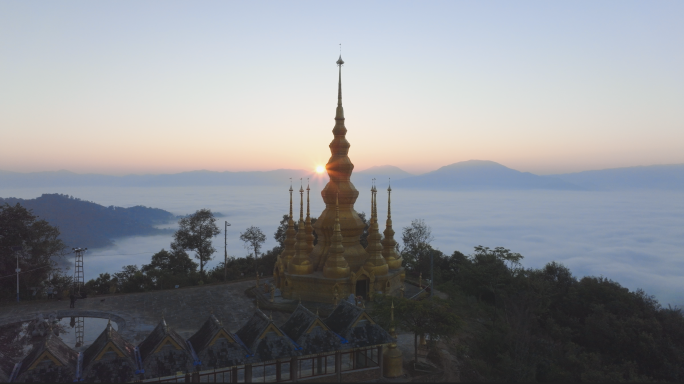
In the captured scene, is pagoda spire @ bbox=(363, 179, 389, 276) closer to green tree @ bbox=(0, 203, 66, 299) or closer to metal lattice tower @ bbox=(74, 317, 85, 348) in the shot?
metal lattice tower @ bbox=(74, 317, 85, 348)

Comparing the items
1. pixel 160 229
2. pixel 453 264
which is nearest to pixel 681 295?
pixel 453 264

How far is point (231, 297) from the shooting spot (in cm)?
2853

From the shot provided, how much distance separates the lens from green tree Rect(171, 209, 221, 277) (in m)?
39.1

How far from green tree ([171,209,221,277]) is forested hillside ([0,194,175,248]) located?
92.1 m

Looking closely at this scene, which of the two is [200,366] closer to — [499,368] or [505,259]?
[499,368]

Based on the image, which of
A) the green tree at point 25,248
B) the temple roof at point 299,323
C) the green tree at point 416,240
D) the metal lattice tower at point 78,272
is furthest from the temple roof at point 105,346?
the green tree at point 416,240

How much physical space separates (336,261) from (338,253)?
51 cm

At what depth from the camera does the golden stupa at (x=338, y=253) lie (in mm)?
25016

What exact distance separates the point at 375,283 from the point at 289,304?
18.2 feet

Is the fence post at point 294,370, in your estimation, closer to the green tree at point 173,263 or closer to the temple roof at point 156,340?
the temple roof at point 156,340

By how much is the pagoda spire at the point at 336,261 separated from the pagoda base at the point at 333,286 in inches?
13.9

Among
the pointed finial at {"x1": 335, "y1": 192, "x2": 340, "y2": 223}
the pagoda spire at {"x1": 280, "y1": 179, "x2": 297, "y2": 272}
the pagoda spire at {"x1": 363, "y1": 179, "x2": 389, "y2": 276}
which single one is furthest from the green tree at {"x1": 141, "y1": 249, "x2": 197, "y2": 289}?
the pagoda spire at {"x1": 363, "y1": 179, "x2": 389, "y2": 276}

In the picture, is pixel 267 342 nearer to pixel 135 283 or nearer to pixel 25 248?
pixel 135 283

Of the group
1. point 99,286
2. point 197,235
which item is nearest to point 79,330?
point 99,286
